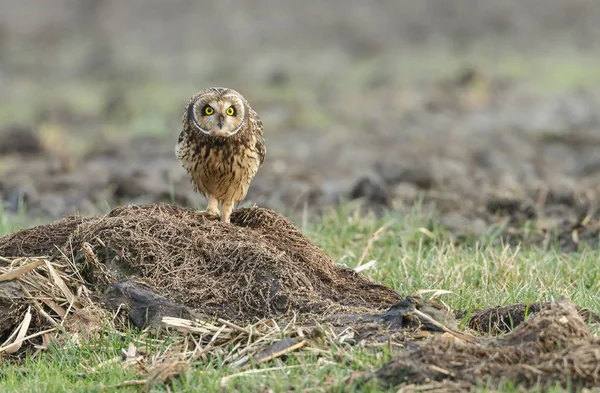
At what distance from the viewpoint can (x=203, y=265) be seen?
7062 millimetres

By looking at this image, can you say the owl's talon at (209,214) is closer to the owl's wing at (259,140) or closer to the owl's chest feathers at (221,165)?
the owl's chest feathers at (221,165)

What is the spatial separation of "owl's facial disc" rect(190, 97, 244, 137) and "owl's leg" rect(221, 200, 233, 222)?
747 mm

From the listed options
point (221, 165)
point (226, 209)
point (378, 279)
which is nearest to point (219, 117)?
point (221, 165)

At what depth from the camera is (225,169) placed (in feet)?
25.9

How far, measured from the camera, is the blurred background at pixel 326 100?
12.5 m

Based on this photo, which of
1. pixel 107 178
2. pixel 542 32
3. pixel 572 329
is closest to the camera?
pixel 572 329

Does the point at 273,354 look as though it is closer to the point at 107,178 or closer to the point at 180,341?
the point at 180,341

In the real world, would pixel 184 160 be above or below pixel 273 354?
above

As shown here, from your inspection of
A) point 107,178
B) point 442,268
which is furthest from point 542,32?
point 442,268

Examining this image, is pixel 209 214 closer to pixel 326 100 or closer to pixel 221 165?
pixel 221 165

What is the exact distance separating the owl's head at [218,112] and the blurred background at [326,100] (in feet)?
7.92

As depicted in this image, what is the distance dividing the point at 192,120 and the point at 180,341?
1952mm

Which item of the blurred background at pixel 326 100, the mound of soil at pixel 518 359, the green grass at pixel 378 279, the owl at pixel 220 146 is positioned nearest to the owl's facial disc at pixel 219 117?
the owl at pixel 220 146

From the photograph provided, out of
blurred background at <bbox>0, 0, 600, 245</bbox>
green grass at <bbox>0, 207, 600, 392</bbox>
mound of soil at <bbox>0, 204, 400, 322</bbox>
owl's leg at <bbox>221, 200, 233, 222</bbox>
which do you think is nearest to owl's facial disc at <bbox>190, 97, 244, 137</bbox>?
mound of soil at <bbox>0, 204, 400, 322</bbox>
